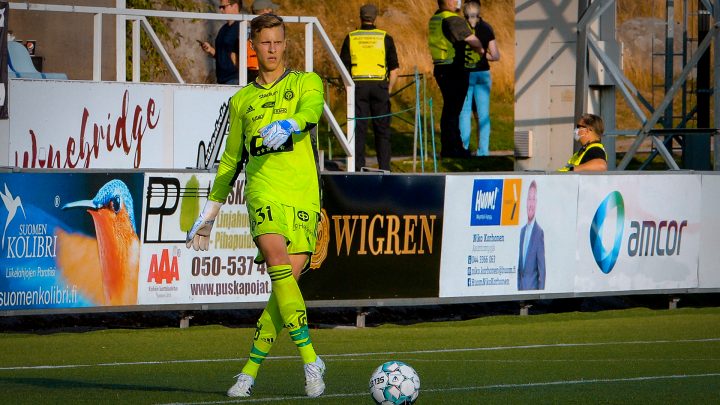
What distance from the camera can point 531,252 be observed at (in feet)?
51.0

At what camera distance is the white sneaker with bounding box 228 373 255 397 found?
28.5ft

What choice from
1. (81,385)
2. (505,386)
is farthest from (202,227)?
(505,386)

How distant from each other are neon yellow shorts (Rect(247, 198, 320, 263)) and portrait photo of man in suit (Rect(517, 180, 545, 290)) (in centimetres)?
698

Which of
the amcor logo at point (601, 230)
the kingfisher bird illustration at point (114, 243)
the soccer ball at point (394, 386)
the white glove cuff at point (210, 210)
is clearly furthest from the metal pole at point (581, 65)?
the soccer ball at point (394, 386)

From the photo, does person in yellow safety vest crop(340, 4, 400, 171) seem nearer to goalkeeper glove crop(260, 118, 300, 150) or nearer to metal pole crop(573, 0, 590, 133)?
metal pole crop(573, 0, 590, 133)

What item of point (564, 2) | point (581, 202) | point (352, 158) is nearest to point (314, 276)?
point (581, 202)

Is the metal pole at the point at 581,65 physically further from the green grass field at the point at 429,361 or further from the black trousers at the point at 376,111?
the green grass field at the point at 429,361

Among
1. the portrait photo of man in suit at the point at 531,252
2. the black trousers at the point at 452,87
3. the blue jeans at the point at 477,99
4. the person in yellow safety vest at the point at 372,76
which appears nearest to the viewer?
the portrait photo of man in suit at the point at 531,252

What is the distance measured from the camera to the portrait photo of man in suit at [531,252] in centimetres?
1545

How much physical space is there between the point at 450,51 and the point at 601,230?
5.95 meters

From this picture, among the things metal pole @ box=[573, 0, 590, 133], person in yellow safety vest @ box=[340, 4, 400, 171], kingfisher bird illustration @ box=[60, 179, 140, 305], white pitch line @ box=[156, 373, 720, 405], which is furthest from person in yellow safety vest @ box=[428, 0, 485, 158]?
white pitch line @ box=[156, 373, 720, 405]

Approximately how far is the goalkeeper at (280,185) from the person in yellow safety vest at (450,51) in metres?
12.2

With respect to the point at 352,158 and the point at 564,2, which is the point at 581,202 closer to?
the point at 352,158

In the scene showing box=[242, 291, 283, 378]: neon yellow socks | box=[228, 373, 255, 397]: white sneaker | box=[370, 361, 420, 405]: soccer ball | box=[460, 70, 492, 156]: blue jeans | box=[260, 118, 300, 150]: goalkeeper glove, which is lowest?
box=[228, 373, 255, 397]: white sneaker
